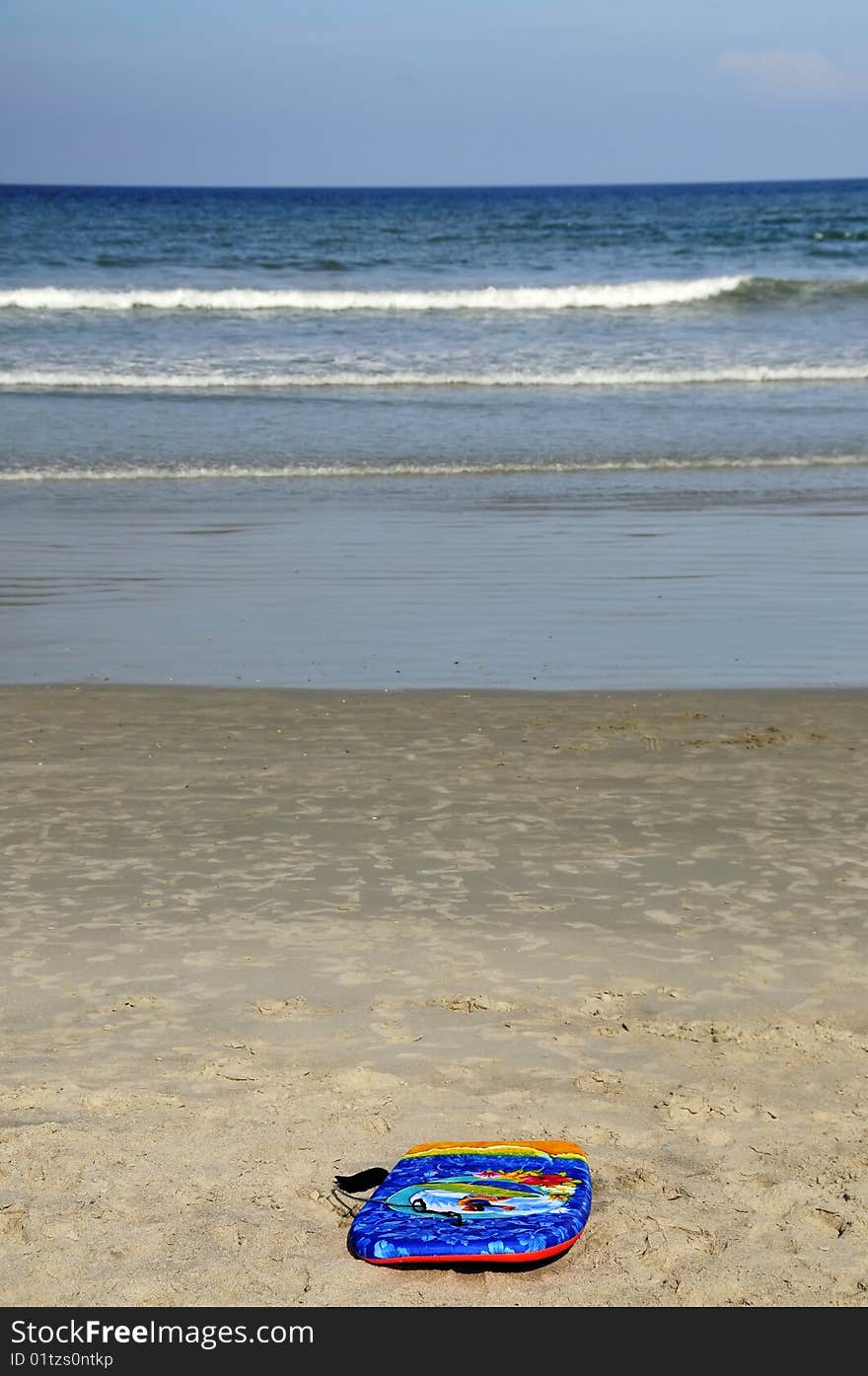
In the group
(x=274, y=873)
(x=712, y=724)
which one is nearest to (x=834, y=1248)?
(x=274, y=873)

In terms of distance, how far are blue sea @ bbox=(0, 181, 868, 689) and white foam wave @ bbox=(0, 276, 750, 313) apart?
0.11 metres

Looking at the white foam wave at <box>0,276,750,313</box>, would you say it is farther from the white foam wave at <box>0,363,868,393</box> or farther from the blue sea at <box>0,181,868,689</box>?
the white foam wave at <box>0,363,868,393</box>

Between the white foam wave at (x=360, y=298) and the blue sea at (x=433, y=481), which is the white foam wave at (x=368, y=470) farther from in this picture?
the white foam wave at (x=360, y=298)

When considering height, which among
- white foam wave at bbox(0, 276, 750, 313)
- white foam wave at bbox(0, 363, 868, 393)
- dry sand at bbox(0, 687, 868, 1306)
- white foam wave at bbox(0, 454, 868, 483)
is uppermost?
white foam wave at bbox(0, 276, 750, 313)

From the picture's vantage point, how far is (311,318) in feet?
85.6

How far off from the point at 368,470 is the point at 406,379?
6321 mm

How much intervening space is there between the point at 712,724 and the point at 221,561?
4.18 m

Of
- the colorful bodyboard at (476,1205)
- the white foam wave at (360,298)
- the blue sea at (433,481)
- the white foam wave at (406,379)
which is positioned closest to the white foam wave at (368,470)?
the blue sea at (433,481)

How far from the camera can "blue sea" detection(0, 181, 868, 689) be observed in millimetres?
8234

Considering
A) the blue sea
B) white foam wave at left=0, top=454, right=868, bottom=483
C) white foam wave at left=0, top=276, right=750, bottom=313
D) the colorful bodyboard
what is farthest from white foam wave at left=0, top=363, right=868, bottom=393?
the colorful bodyboard

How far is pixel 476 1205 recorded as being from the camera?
333 cm

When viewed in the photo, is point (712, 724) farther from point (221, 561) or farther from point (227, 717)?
point (221, 561)

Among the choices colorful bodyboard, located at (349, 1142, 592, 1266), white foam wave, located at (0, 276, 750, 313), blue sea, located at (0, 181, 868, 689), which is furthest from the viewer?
white foam wave, located at (0, 276, 750, 313)

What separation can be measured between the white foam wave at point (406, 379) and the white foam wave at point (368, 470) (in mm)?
5469
